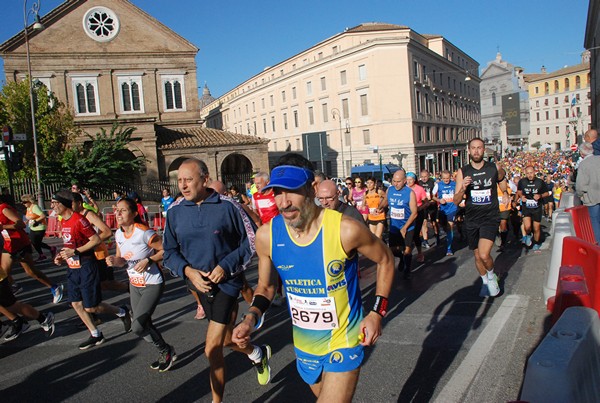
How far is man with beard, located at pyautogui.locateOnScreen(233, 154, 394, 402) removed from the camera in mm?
2730

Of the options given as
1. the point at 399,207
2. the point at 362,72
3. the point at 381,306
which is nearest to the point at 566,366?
the point at 381,306

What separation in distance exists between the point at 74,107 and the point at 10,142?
17309mm

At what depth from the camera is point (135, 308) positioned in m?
4.85

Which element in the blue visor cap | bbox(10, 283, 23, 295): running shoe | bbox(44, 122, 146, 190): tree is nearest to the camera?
the blue visor cap

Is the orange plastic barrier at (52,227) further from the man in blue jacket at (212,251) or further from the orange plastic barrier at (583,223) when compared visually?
the orange plastic barrier at (583,223)

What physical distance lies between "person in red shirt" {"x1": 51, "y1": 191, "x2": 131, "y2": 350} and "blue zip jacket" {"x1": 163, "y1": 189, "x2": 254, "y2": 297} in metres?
2.15

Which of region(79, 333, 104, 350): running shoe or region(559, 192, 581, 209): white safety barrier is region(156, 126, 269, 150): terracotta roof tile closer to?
region(559, 192, 581, 209): white safety barrier

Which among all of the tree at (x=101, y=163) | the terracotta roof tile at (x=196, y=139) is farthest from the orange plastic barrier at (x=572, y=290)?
the terracotta roof tile at (x=196, y=139)

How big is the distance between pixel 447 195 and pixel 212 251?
840cm

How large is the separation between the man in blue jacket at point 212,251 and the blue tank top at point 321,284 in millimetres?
1217

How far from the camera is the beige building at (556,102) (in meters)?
102

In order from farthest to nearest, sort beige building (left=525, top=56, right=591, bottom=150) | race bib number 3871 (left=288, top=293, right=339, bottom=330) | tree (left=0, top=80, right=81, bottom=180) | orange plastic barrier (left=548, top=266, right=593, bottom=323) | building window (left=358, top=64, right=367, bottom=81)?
beige building (left=525, top=56, right=591, bottom=150) < building window (left=358, top=64, right=367, bottom=81) < tree (left=0, top=80, right=81, bottom=180) < orange plastic barrier (left=548, top=266, right=593, bottom=323) < race bib number 3871 (left=288, top=293, right=339, bottom=330)

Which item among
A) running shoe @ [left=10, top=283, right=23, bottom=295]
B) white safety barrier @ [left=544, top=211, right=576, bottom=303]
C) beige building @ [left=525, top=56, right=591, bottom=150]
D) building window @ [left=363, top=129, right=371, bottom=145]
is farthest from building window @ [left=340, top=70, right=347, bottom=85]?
beige building @ [left=525, top=56, right=591, bottom=150]

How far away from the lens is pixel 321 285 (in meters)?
2.77
